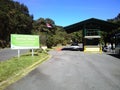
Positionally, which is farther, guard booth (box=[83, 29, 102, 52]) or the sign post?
guard booth (box=[83, 29, 102, 52])

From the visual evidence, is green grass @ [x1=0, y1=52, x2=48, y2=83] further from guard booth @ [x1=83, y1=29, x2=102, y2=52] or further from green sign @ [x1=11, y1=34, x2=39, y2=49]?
guard booth @ [x1=83, y1=29, x2=102, y2=52]

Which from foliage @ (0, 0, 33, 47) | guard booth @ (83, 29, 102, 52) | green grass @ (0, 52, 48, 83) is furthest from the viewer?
foliage @ (0, 0, 33, 47)

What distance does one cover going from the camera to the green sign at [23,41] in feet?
79.1

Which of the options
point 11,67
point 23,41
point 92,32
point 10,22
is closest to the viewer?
point 11,67

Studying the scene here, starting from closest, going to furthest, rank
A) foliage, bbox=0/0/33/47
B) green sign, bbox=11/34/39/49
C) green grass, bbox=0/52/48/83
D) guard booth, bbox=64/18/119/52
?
green grass, bbox=0/52/48/83 < green sign, bbox=11/34/39/49 < guard booth, bbox=64/18/119/52 < foliage, bbox=0/0/33/47

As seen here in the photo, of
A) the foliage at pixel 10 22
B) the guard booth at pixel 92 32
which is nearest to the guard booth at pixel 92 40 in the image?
the guard booth at pixel 92 32

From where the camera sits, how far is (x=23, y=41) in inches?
985

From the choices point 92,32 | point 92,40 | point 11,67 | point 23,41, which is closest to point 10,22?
point 92,40

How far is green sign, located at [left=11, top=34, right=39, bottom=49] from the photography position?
2410 cm

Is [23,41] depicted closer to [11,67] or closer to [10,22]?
Answer: [11,67]

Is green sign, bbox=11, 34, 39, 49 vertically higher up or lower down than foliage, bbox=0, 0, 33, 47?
lower down

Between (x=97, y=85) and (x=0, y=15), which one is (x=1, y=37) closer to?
(x=0, y=15)

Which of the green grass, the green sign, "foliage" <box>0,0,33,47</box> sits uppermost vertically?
"foliage" <box>0,0,33,47</box>

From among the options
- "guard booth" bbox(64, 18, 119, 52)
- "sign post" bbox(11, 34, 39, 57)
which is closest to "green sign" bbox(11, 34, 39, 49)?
"sign post" bbox(11, 34, 39, 57)
